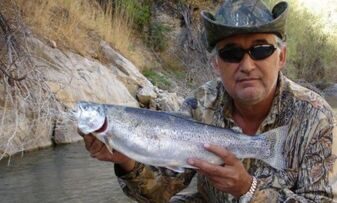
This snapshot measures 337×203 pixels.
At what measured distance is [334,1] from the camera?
26000mm

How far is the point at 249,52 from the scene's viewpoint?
9.56ft

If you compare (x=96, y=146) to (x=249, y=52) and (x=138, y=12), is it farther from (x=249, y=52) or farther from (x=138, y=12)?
(x=138, y=12)

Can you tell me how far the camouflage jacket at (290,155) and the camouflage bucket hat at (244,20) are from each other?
314 mm

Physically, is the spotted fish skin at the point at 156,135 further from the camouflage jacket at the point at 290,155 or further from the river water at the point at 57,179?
the river water at the point at 57,179

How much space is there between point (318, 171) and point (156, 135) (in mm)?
848

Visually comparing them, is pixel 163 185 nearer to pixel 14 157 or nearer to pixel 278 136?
pixel 278 136

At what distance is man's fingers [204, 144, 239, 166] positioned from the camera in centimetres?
265

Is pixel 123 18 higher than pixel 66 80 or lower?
higher

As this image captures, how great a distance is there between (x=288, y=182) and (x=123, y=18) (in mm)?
13727

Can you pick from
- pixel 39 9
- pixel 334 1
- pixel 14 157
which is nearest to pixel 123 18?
pixel 39 9

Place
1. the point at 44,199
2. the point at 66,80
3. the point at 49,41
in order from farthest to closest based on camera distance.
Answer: the point at 49,41
the point at 66,80
the point at 44,199

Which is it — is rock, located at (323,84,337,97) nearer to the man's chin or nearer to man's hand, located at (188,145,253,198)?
the man's chin

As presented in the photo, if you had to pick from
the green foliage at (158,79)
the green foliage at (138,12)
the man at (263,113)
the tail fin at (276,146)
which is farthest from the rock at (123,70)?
the tail fin at (276,146)

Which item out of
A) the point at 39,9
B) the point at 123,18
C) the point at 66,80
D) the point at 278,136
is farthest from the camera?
the point at 123,18
